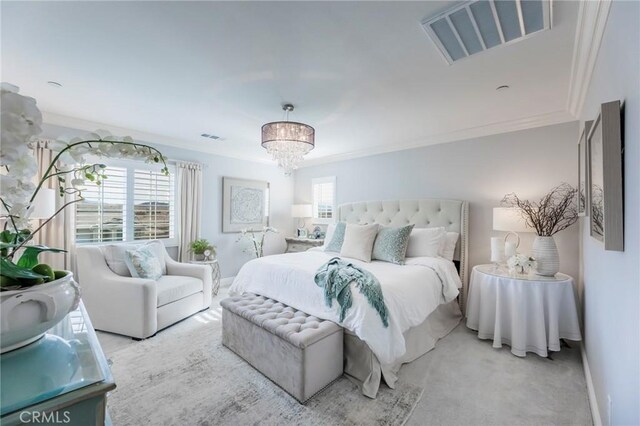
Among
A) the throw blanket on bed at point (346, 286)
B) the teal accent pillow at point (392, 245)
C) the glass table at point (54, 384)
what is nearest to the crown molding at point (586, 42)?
the teal accent pillow at point (392, 245)

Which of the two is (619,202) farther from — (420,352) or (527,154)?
(527,154)

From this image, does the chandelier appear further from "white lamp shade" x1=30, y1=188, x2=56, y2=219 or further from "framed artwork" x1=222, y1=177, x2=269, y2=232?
"framed artwork" x1=222, y1=177, x2=269, y2=232

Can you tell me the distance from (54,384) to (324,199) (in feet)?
16.0

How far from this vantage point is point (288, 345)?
197 cm

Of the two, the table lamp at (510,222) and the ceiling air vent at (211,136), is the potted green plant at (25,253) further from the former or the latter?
the table lamp at (510,222)

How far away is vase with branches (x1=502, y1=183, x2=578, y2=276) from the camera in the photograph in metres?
2.66

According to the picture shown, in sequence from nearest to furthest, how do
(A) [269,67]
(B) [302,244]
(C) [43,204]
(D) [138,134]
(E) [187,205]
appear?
1. (A) [269,67]
2. (C) [43,204]
3. (D) [138,134]
4. (E) [187,205]
5. (B) [302,244]

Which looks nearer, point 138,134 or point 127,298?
point 127,298

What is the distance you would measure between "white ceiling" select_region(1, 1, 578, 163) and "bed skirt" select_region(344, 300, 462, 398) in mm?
2135

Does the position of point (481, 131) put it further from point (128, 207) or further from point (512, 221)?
point (128, 207)

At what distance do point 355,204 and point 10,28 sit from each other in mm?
4005

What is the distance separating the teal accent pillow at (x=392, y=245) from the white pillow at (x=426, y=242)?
0.17 metres

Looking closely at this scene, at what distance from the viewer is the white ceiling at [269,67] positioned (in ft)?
5.31

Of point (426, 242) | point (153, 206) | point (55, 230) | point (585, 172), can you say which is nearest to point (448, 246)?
point (426, 242)
